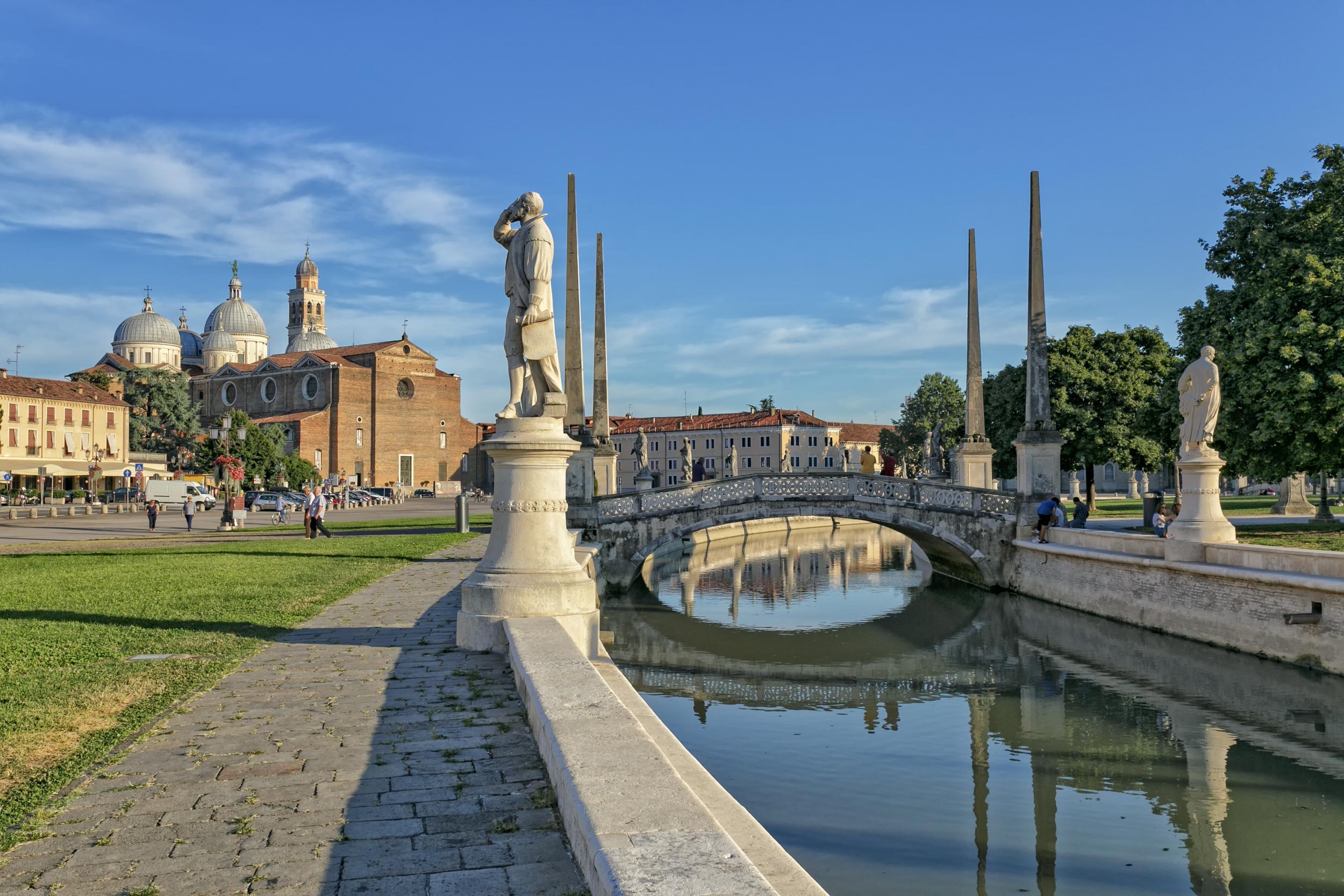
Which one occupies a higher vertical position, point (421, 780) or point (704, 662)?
point (421, 780)

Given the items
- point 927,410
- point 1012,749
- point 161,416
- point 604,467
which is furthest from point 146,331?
point 1012,749

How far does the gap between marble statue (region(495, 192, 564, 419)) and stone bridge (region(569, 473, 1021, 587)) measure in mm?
14649

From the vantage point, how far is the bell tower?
125 meters

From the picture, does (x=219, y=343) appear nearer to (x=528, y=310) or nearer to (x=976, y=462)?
(x=976, y=462)

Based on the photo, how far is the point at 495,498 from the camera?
940cm

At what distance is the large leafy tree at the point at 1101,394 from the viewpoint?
4038 centimetres

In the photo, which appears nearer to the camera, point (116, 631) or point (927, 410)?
point (116, 631)

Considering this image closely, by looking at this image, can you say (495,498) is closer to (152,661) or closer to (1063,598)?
(152,661)

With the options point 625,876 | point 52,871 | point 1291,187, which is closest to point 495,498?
point 52,871

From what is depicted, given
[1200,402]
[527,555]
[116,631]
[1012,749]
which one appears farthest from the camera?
[1200,402]

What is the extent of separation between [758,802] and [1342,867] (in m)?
4.66

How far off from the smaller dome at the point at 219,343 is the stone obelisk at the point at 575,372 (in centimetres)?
10346

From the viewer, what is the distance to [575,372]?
2547 cm

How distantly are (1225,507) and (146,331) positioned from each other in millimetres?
112849
